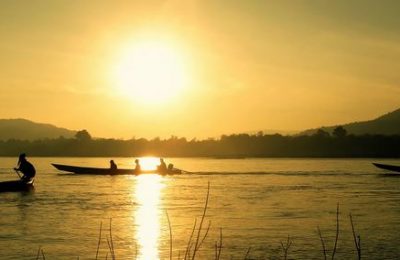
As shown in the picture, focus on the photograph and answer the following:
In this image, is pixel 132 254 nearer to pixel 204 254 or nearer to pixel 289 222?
pixel 204 254

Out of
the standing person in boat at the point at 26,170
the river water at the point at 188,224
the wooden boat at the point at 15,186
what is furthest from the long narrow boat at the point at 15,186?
the river water at the point at 188,224

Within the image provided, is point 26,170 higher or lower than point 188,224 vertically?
higher

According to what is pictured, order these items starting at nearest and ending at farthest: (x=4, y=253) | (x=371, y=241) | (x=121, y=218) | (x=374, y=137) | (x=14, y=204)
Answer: (x=4, y=253) → (x=371, y=241) → (x=121, y=218) → (x=14, y=204) → (x=374, y=137)

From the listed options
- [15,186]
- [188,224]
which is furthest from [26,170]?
[188,224]

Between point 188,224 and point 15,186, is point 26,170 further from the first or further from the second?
point 188,224

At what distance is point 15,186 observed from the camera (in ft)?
130

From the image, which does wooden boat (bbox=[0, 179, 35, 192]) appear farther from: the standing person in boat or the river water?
the river water

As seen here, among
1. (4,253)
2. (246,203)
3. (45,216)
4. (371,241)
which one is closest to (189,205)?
(246,203)

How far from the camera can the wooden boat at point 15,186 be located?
127 feet

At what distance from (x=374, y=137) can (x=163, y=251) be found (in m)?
182

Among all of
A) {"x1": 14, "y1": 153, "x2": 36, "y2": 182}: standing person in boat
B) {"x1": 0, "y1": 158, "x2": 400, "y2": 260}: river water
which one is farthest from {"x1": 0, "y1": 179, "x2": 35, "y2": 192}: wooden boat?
{"x1": 0, "y1": 158, "x2": 400, "y2": 260}: river water

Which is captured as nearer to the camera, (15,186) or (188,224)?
(188,224)

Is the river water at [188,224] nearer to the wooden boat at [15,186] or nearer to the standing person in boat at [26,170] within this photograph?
the wooden boat at [15,186]

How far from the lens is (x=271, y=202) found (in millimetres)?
35812
